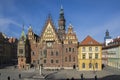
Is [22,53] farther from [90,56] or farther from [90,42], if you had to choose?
[90,42]

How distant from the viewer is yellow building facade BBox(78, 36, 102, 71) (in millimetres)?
82375

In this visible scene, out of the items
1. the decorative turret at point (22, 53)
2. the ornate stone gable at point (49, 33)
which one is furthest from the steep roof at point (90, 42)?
the decorative turret at point (22, 53)

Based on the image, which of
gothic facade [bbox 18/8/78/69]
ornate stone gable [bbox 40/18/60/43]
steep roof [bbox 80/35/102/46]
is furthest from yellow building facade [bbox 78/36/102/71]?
ornate stone gable [bbox 40/18/60/43]

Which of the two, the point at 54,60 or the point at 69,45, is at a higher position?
the point at 69,45

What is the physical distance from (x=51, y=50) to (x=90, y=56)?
18.4 meters

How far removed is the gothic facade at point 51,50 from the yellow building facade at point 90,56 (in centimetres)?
1021

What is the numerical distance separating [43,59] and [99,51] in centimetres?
2383

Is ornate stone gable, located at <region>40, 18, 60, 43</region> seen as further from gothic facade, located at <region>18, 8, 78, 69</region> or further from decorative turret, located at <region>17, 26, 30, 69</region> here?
decorative turret, located at <region>17, 26, 30, 69</region>

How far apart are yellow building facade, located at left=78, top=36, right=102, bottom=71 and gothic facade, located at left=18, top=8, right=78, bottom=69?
10215 millimetres

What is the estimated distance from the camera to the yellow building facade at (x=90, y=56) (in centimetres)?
8238

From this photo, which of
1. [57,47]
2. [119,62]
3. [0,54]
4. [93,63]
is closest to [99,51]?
[93,63]

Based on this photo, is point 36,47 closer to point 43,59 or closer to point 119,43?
point 43,59

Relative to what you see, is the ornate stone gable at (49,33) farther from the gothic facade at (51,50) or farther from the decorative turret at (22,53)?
the decorative turret at (22,53)

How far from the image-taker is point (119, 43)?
89562mm
